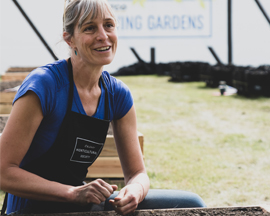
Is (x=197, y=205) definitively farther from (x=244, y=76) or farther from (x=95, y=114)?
(x=244, y=76)

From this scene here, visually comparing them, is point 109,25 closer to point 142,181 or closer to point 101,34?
point 101,34

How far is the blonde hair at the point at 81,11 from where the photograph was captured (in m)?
1.52

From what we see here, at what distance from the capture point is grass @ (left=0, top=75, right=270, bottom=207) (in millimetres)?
3594

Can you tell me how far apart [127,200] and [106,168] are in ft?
6.00

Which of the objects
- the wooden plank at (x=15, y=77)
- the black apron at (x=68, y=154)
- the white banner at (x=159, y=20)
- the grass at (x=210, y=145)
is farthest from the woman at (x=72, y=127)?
the white banner at (x=159, y=20)

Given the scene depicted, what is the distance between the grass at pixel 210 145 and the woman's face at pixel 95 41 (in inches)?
79.3

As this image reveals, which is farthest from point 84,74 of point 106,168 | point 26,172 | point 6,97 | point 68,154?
point 6,97

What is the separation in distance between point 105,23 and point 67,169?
60 centimetres

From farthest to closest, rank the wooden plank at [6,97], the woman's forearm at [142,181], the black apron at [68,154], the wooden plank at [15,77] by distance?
the wooden plank at [15,77] → the wooden plank at [6,97] → the woman's forearm at [142,181] → the black apron at [68,154]

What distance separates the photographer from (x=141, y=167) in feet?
5.81

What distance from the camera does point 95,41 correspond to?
5.12ft

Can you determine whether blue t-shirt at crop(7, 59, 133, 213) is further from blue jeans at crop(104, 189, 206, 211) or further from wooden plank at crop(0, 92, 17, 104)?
wooden plank at crop(0, 92, 17, 104)

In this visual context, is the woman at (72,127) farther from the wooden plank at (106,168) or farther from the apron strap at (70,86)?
the wooden plank at (106,168)

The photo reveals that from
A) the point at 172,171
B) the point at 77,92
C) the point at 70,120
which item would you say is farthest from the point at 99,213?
the point at 172,171
